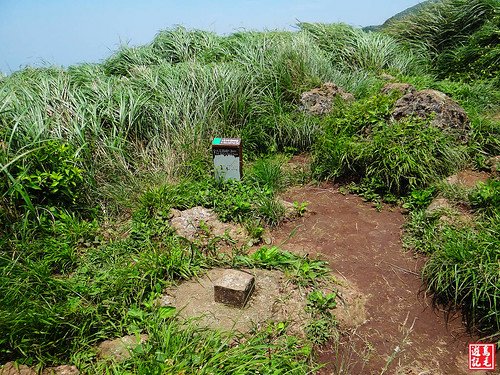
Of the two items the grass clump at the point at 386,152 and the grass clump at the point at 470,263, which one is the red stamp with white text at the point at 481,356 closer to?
the grass clump at the point at 470,263

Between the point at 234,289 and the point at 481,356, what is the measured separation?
4.97ft

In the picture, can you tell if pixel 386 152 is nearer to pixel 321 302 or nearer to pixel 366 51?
pixel 321 302

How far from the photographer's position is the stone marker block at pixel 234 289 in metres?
2.59

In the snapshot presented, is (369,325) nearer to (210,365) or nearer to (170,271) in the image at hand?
(210,365)

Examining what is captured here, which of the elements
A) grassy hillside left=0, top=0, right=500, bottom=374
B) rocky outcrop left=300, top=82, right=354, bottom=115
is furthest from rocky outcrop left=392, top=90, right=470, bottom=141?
rocky outcrop left=300, top=82, right=354, bottom=115

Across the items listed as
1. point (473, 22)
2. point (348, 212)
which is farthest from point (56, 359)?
point (473, 22)

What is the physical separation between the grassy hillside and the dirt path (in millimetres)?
164

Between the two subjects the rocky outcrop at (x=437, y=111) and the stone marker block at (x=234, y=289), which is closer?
the stone marker block at (x=234, y=289)

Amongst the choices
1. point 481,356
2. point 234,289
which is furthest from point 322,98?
point 481,356

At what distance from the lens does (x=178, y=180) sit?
421 cm

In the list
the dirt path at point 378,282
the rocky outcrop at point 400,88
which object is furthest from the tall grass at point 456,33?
the dirt path at point 378,282

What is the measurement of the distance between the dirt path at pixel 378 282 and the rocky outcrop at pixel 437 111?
46.5 inches

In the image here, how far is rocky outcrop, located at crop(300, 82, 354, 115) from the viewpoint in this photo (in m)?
5.47

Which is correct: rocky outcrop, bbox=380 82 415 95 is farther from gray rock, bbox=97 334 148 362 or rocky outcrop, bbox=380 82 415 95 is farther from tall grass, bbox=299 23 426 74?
gray rock, bbox=97 334 148 362
